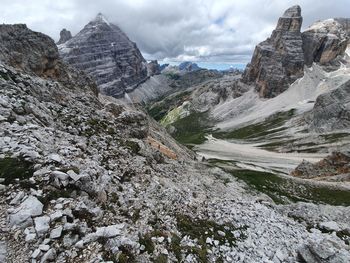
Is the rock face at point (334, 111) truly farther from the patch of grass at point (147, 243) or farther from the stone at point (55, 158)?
the stone at point (55, 158)

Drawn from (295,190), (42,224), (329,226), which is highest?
(42,224)

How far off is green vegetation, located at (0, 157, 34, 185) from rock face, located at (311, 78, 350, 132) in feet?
642

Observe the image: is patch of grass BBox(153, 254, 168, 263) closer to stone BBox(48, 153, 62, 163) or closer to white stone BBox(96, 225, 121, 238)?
white stone BBox(96, 225, 121, 238)

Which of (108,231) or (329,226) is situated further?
(329,226)

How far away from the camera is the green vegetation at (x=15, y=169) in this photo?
50.9 ft

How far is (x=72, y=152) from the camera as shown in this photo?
21.0 meters

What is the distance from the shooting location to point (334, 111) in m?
187

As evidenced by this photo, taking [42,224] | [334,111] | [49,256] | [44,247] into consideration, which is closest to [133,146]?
[42,224]

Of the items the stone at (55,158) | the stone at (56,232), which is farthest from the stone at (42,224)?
the stone at (55,158)

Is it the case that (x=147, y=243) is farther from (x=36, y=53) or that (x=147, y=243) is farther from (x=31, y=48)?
(x=31, y=48)

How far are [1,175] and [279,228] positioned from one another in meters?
21.5

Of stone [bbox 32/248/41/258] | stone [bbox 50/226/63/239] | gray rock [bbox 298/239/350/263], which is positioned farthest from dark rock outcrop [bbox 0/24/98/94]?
gray rock [bbox 298/239/350/263]

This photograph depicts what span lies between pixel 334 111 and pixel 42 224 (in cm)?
20690

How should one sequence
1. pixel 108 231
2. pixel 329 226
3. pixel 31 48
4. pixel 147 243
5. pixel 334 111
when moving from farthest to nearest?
pixel 334 111
pixel 31 48
pixel 329 226
pixel 147 243
pixel 108 231
